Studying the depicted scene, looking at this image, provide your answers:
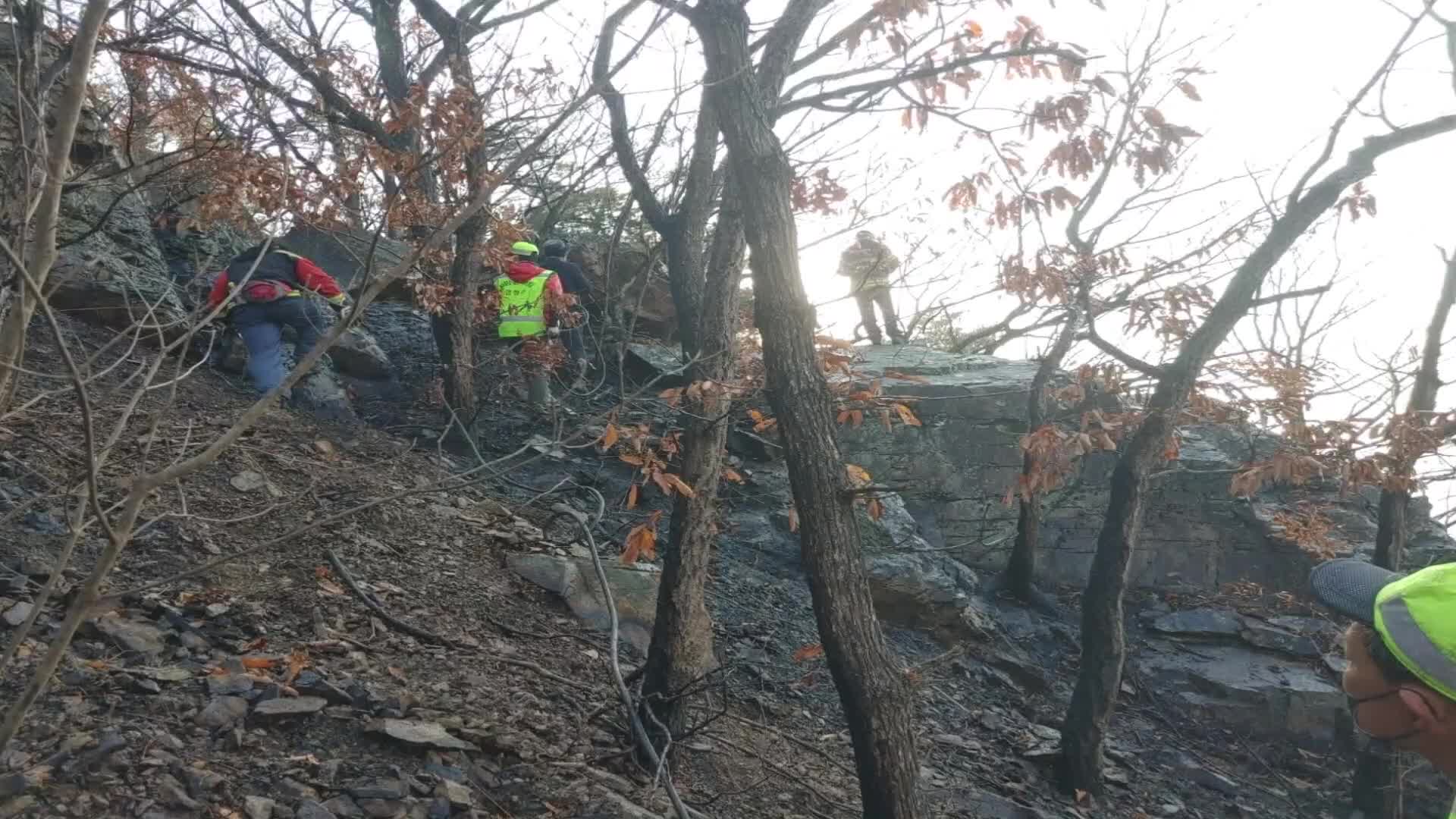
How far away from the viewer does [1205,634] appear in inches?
384

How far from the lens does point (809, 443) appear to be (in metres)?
3.87

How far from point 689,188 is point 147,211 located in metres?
6.68

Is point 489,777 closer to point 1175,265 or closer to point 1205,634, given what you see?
point 1175,265

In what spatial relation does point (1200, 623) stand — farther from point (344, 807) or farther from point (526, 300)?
point (344, 807)

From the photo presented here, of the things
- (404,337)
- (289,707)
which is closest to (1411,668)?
(289,707)

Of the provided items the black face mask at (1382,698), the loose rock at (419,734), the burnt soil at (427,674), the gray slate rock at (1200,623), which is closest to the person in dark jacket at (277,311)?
the burnt soil at (427,674)

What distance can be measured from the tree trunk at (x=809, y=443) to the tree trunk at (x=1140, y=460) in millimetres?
3150

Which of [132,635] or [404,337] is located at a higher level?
[404,337]

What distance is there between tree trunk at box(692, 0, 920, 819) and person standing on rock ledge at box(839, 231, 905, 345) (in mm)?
3883

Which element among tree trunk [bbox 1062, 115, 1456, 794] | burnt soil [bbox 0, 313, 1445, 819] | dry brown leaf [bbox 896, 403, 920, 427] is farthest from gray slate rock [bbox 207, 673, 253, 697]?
tree trunk [bbox 1062, 115, 1456, 794]

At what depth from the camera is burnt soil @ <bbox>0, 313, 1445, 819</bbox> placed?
11.6 ft

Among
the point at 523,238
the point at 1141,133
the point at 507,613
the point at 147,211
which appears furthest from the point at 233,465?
the point at 1141,133

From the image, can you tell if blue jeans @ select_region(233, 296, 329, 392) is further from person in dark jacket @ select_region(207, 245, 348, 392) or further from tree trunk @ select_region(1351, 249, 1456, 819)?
tree trunk @ select_region(1351, 249, 1456, 819)

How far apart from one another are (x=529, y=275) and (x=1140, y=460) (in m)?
5.46
